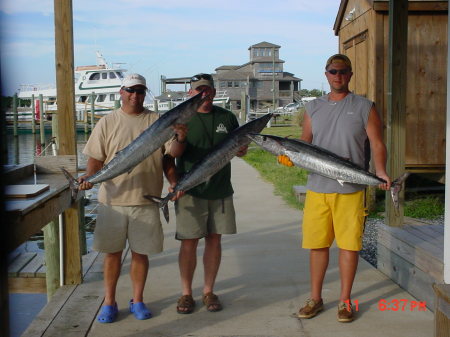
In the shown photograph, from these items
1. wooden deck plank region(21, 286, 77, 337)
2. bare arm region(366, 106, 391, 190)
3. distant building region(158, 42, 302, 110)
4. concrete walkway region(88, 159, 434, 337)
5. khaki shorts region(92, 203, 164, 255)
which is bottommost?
concrete walkway region(88, 159, 434, 337)

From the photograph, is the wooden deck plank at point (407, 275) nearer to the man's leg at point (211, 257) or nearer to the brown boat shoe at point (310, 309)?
the brown boat shoe at point (310, 309)

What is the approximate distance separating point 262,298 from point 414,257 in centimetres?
131

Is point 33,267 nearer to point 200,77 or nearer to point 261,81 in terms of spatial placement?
point 200,77

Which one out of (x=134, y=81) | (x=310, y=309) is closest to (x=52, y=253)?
(x=134, y=81)

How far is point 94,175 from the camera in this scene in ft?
12.5

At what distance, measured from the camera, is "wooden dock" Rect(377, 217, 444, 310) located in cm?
416

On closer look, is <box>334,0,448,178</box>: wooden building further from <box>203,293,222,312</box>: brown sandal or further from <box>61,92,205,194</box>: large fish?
<box>61,92,205,194</box>: large fish

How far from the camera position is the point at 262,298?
462 centimetres

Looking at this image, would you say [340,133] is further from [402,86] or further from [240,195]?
[240,195]

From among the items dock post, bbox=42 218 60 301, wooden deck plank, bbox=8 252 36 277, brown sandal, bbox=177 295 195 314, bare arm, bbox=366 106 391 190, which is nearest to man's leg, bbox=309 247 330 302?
bare arm, bbox=366 106 391 190

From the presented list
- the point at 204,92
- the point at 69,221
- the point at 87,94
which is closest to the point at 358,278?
the point at 204,92

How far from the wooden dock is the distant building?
5765 cm

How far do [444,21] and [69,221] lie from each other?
6.52 metres

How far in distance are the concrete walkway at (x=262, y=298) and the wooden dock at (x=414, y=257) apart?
0.11 m
